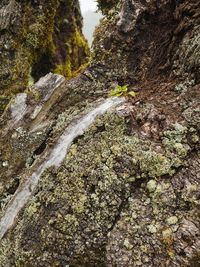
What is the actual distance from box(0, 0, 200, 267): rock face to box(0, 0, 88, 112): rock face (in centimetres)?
170

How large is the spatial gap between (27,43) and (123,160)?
4.00 metres

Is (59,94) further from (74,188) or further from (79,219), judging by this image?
(79,219)

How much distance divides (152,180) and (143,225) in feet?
1.59

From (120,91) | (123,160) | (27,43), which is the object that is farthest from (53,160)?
(27,43)

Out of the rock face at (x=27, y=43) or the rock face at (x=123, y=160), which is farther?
the rock face at (x=27, y=43)

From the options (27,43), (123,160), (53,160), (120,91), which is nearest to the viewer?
(123,160)

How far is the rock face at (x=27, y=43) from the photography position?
715 centimetres

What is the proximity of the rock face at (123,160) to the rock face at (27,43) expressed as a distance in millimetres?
1704

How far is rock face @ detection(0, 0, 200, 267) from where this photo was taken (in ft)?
13.1

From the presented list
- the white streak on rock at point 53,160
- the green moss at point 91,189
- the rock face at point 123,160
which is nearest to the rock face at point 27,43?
the rock face at point 123,160

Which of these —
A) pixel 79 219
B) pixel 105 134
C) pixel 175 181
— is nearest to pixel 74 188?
pixel 79 219

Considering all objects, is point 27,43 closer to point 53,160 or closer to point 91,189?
point 53,160

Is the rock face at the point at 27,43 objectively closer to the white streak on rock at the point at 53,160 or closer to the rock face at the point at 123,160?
the rock face at the point at 123,160

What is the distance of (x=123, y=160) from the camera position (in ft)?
14.2
